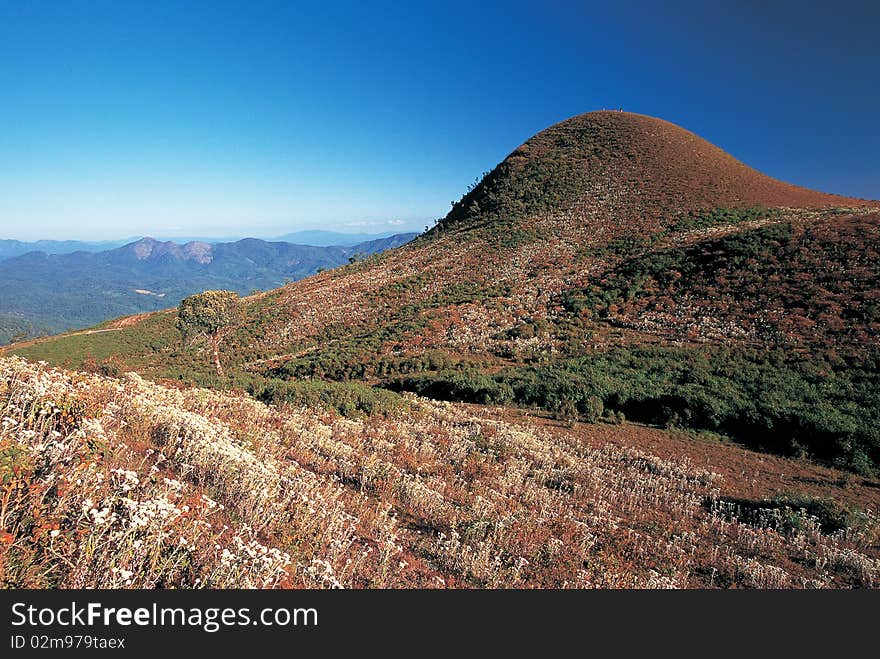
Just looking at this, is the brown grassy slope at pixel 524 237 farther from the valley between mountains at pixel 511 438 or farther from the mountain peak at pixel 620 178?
the valley between mountains at pixel 511 438

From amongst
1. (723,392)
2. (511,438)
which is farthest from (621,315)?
(511,438)

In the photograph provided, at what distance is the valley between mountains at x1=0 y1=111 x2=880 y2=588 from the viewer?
156 inches

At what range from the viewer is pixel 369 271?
5519 centimetres

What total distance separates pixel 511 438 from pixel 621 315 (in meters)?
→ 20.6

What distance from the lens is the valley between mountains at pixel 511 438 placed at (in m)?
3.96

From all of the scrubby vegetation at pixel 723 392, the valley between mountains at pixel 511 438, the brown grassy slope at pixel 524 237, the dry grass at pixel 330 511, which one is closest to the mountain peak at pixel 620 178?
the brown grassy slope at pixel 524 237

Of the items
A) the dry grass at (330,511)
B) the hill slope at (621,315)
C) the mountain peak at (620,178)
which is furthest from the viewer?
the mountain peak at (620,178)

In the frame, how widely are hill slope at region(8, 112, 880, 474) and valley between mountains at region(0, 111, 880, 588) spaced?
225 mm

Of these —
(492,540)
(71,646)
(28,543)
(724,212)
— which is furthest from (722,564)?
(724,212)

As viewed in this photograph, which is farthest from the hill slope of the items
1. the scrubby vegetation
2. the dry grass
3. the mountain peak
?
the dry grass

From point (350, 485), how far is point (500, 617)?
14.9 ft

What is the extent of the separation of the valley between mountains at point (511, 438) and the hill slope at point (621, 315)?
0.74 ft

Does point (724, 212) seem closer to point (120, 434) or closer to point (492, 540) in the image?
point (492, 540)

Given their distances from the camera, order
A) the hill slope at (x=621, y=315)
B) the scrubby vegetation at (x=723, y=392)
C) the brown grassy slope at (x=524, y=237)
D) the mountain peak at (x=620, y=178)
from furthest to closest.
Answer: the mountain peak at (x=620, y=178), the brown grassy slope at (x=524, y=237), the hill slope at (x=621, y=315), the scrubby vegetation at (x=723, y=392)
